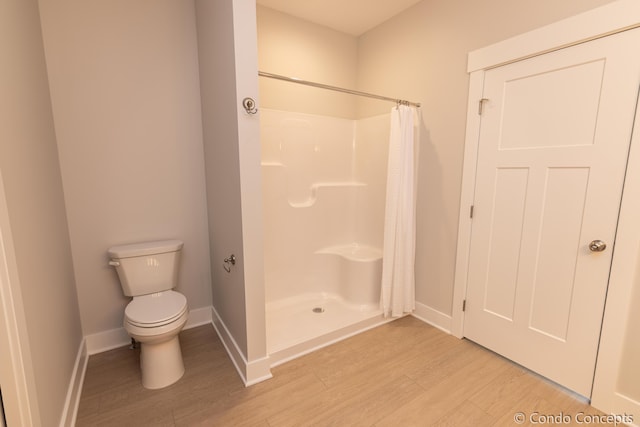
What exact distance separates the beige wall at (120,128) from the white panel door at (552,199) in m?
2.17

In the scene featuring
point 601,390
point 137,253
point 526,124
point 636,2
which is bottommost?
point 601,390

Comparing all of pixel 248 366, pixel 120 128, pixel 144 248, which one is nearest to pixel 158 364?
pixel 248 366

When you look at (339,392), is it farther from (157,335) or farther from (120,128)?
(120,128)

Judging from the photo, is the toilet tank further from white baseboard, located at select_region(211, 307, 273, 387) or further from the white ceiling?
the white ceiling

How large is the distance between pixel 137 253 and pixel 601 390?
2.87 metres

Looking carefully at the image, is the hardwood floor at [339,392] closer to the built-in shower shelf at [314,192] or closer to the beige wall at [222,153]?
the beige wall at [222,153]

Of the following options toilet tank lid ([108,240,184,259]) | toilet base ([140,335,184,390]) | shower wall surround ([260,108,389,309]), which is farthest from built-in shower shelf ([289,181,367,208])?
toilet base ([140,335,184,390])

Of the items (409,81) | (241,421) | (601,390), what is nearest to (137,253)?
(241,421)

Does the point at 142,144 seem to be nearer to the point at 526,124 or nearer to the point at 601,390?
the point at 526,124

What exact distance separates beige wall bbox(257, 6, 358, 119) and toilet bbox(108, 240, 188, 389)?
4.95ft

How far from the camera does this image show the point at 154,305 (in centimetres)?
177

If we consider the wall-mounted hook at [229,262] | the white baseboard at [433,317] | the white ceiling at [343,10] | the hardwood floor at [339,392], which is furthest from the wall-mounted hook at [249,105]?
the white baseboard at [433,317]

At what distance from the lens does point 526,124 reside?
5.63ft

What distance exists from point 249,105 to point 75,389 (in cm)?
184
